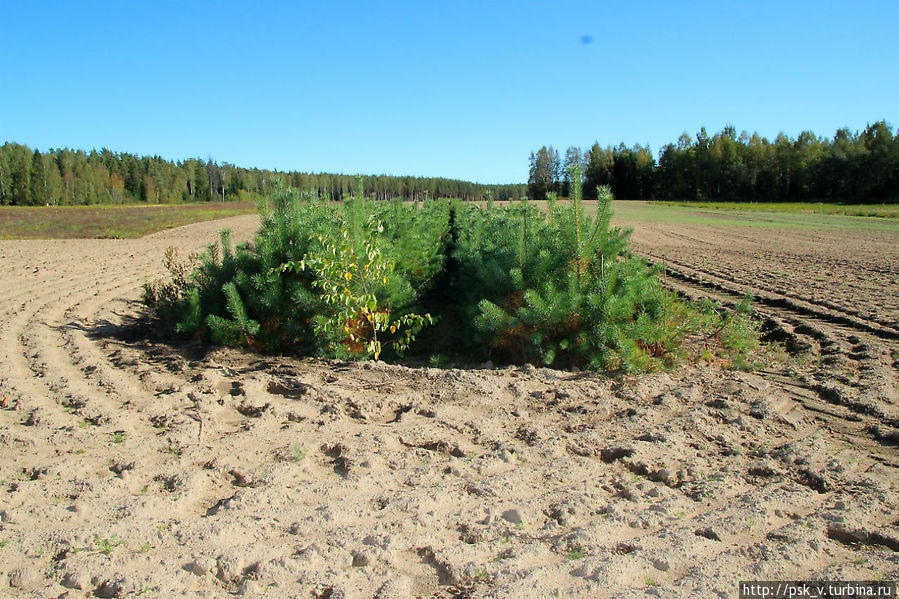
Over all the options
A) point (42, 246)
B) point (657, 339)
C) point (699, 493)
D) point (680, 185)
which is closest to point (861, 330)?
point (657, 339)

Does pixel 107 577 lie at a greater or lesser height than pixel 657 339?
lesser

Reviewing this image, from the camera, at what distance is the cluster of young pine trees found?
20.7 ft

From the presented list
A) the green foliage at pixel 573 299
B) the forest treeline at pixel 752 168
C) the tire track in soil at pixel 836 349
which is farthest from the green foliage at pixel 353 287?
the forest treeline at pixel 752 168

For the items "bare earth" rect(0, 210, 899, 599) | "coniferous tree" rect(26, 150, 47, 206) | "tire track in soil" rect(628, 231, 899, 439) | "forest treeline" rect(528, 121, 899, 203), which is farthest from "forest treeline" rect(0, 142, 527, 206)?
"bare earth" rect(0, 210, 899, 599)

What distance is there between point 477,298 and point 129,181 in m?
126

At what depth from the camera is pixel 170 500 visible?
11.0ft

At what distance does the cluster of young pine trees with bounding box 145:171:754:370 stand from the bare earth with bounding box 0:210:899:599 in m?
0.50

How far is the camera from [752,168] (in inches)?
2800

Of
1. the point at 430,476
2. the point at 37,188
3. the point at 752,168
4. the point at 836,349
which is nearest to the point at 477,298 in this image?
the point at 430,476

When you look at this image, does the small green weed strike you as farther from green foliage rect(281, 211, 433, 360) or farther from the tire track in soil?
the tire track in soil

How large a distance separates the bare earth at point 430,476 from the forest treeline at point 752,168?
42.7 meters

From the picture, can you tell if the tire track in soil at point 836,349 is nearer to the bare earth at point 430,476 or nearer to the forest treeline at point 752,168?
the bare earth at point 430,476

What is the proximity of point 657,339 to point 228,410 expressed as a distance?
14.6 feet

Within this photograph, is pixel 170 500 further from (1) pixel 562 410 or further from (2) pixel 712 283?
(2) pixel 712 283
